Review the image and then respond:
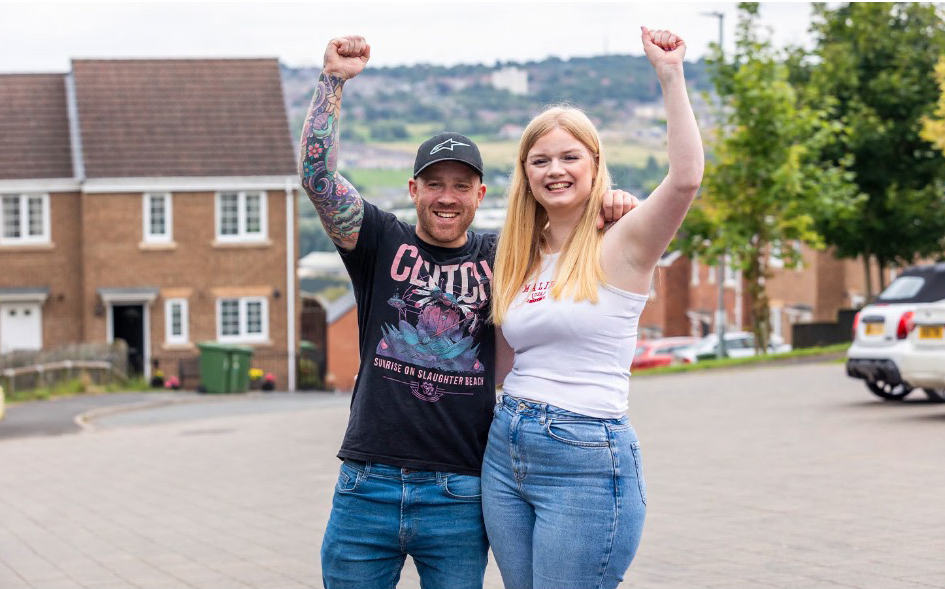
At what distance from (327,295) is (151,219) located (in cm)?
6131

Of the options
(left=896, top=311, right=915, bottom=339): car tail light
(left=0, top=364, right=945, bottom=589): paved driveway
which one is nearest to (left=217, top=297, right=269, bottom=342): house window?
(left=0, top=364, right=945, bottom=589): paved driveway

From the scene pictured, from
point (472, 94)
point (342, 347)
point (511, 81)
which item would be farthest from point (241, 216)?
point (511, 81)

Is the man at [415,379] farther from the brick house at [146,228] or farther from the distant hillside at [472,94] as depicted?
the distant hillside at [472,94]

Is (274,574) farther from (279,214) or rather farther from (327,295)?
(327,295)

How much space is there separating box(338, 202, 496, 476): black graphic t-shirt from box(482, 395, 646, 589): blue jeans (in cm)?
22

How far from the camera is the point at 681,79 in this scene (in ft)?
12.0

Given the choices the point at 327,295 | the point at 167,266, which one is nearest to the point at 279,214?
the point at 167,266

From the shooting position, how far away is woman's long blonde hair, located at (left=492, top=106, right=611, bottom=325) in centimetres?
368

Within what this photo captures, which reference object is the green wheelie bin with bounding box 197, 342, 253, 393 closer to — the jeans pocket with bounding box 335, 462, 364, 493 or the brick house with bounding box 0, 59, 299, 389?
the brick house with bounding box 0, 59, 299, 389

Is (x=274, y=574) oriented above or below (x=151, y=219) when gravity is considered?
below

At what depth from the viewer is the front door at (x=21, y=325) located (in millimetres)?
38125

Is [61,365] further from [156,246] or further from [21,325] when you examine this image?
[156,246]

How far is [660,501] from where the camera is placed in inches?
388

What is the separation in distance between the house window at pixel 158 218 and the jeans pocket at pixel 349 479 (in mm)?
36232
